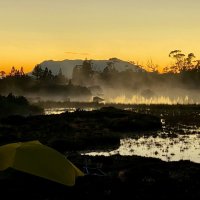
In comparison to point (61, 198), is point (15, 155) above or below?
above

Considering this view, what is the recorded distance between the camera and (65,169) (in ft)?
62.5

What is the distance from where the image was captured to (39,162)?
746 inches

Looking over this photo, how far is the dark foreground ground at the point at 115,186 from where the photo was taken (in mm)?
19703

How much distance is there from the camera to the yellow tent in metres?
18.7

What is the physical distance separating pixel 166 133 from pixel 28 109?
4466 cm

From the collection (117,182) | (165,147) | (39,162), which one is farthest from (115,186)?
(165,147)

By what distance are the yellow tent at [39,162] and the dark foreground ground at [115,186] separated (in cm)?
110

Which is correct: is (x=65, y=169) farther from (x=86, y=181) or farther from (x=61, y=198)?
(x=86, y=181)

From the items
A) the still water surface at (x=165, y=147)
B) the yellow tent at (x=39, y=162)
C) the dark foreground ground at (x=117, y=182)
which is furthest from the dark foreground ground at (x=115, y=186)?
the still water surface at (x=165, y=147)

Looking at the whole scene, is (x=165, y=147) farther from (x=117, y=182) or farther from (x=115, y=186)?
(x=115, y=186)

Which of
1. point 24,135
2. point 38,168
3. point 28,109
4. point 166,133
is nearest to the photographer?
point 38,168

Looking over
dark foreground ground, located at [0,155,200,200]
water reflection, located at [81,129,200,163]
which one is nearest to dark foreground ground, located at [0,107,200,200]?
dark foreground ground, located at [0,155,200,200]

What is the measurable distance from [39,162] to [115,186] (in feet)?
13.9

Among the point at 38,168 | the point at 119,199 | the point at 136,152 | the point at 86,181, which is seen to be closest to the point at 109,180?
the point at 86,181
